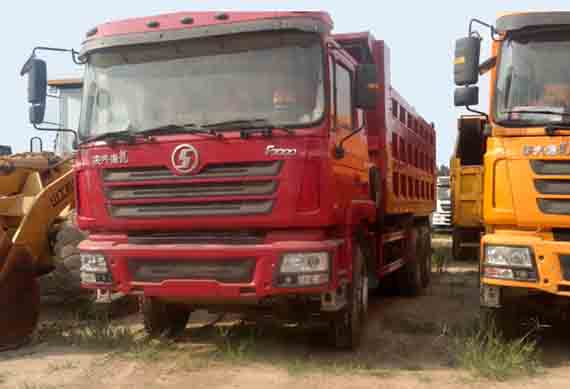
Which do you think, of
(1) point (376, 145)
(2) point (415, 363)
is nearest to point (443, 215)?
(1) point (376, 145)

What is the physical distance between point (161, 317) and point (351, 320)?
198 centimetres

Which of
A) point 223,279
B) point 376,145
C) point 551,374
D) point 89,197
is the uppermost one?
point 376,145

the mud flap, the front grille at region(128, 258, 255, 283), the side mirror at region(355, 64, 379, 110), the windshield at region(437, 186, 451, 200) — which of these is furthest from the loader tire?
the windshield at region(437, 186, 451, 200)

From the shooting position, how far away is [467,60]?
20.2 feet

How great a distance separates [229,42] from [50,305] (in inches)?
178

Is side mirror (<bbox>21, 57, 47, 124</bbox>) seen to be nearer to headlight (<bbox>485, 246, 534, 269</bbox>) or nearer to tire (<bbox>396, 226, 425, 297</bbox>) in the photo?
headlight (<bbox>485, 246, 534, 269</bbox>)

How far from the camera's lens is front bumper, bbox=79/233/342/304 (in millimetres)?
5586

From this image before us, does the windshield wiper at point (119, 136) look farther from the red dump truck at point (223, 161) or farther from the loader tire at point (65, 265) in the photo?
the loader tire at point (65, 265)

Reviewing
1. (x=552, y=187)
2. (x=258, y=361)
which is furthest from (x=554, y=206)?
(x=258, y=361)

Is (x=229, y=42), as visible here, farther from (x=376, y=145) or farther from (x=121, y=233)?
(x=376, y=145)

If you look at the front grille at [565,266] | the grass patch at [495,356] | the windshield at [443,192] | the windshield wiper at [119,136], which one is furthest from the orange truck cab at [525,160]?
the windshield at [443,192]

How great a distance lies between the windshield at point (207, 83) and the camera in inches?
226

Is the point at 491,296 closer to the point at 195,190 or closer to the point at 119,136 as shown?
the point at 195,190

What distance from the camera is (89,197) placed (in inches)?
241
